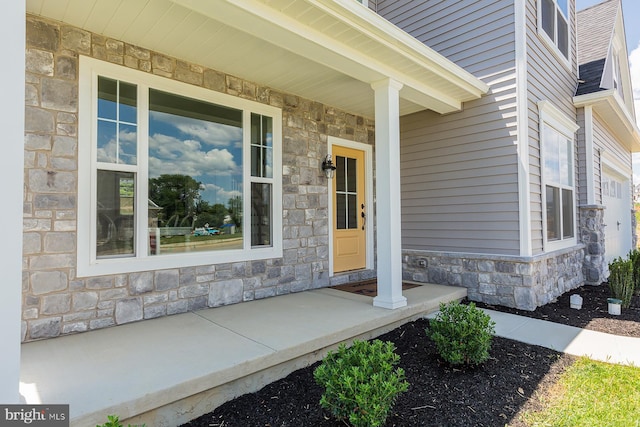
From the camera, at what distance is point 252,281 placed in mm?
4281

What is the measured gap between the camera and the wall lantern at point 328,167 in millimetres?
5123

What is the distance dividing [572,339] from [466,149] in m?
2.74

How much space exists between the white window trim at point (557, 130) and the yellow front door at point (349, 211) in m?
2.55

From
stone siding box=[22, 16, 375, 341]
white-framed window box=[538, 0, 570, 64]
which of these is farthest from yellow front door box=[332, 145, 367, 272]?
white-framed window box=[538, 0, 570, 64]

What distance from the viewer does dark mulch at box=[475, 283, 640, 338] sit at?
4.06 m

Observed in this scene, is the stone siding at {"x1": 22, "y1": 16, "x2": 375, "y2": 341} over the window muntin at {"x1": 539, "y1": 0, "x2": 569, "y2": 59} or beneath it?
beneath

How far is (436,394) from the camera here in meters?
2.56

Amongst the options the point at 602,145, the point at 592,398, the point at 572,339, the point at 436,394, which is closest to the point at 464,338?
the point at 436,394

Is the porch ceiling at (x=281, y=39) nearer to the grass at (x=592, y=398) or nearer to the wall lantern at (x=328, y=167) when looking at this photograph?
the wall lantern at (x=328, y=167)

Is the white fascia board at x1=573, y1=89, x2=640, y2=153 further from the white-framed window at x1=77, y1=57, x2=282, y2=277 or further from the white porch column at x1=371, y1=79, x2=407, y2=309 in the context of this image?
the white-framed window at x1=77, y1=57, x2=282, y2=277

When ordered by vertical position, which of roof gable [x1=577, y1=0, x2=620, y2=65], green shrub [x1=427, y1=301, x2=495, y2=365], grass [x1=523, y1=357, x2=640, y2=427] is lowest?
grass [x1=523, y1=357, x2=640, y2=427]

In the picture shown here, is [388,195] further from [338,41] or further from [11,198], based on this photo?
[11,198]

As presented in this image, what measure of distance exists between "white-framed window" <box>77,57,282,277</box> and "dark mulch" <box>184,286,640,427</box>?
1825 millimetres

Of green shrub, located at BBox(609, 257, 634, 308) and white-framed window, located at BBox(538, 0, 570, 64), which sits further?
white-framed window, located at BBox(538, 0, 570, 64)
